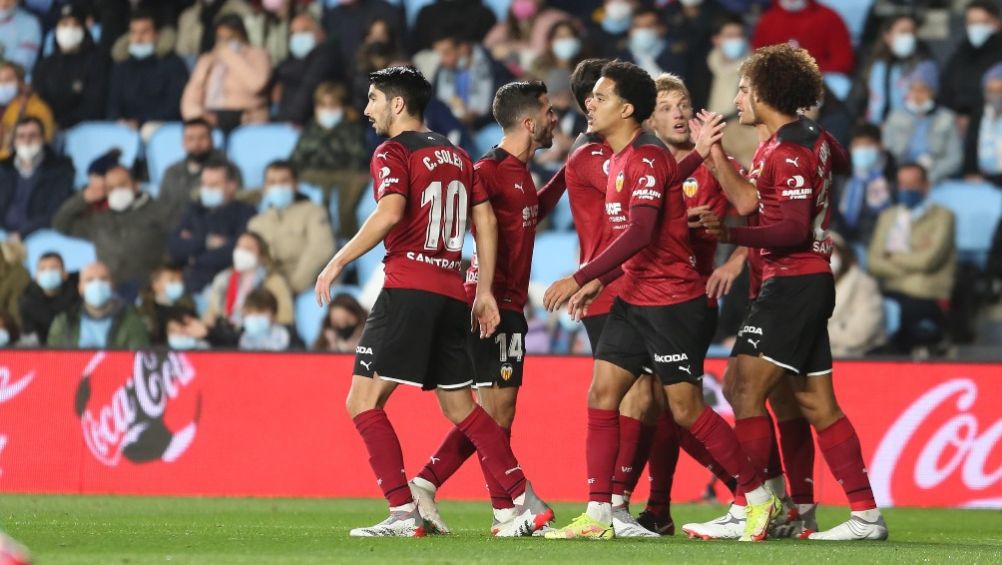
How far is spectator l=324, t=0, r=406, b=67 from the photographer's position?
1541cm

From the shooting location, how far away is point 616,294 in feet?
25.0

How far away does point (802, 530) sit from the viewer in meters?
8.04

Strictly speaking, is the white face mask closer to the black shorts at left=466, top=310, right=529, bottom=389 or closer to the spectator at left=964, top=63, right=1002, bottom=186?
the spectator at left=964, top=63, right=1002, bottom=186

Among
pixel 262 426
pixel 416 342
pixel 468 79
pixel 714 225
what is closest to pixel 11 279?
pixel 262 426

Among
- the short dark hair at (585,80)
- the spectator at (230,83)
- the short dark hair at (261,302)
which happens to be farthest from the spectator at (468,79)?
the short dark hair at (585,80)

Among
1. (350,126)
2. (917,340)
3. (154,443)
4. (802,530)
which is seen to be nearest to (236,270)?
(350,126)

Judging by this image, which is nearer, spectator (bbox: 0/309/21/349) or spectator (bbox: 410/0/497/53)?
spectator (bbox: 0/309/21/349)

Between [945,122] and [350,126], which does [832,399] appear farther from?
[350,126]

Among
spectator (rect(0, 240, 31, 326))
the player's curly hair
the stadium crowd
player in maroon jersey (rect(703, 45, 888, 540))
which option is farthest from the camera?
spectator (rect(0, 240, 31, 326))

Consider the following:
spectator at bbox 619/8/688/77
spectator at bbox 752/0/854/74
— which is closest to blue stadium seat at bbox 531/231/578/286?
spectator at bbox 619/8/688/77

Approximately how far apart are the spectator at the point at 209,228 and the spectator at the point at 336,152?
26.8 inches

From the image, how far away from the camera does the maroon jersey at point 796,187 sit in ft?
24.7

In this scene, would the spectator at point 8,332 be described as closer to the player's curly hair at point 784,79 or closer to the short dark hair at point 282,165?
the short dark hair at point 282,165

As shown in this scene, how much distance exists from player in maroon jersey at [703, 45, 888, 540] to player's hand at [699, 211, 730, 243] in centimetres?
22
